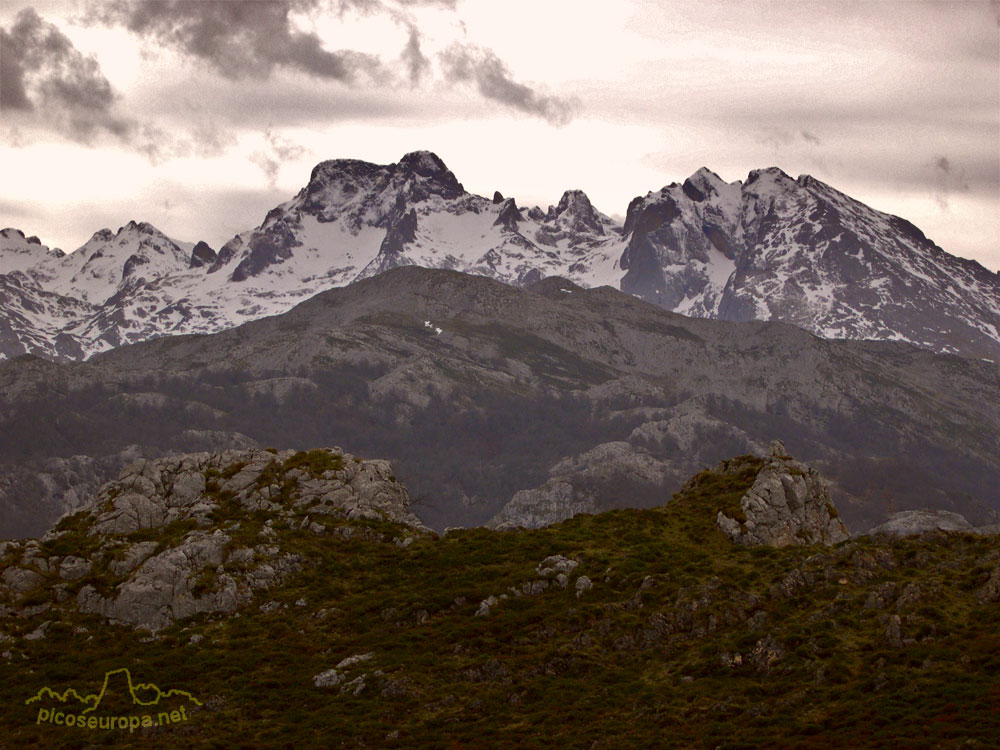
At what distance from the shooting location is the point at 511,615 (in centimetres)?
10462

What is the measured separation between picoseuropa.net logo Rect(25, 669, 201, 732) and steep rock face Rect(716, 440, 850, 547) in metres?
55.0

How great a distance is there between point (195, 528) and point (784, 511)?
57.6 meters

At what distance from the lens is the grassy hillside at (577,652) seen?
278 ft

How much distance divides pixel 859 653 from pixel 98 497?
79.7 metres

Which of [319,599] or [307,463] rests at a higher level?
[307,463]

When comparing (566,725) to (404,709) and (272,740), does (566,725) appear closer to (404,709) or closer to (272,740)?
(404,709)

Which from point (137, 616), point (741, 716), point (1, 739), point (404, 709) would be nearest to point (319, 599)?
point (137, 616)

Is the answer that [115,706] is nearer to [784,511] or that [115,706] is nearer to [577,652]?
[577,652]

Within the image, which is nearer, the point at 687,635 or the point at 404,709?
the point at 404,709

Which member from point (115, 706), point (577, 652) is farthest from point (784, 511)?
point (115, 706)

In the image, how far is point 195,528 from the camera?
123m

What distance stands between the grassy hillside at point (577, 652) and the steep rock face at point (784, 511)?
4.28 m

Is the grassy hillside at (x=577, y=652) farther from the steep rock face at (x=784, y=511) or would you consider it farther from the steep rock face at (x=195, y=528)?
the steep rock face at (x=784, y=511)

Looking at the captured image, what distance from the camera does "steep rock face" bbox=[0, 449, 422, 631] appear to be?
367ft
